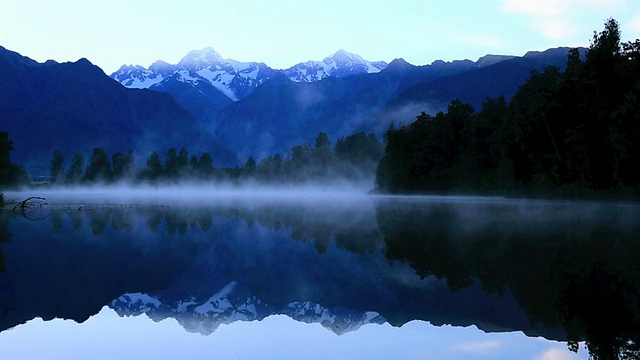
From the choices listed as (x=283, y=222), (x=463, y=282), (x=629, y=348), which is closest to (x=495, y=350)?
(x=629, y=348)

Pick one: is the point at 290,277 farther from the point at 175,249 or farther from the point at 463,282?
the point at 175,249

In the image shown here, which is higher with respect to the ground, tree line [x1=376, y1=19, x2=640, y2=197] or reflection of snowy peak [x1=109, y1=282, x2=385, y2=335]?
tree line [x1=376, y1=19, x2=640, y2=197]

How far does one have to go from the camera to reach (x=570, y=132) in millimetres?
82312

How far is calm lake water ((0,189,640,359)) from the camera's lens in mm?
13203

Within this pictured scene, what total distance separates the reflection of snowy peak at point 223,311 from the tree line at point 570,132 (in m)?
65.5

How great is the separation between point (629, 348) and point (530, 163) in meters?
86.1

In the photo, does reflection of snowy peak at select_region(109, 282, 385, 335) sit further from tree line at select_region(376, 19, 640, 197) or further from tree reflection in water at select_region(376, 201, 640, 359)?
tree line at select_region(376, 19, 640, 197)

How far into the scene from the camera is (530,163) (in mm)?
93625

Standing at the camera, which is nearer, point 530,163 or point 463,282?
point 463,282

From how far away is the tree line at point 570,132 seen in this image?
7438 cm

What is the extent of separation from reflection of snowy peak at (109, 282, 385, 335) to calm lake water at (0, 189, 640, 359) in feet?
0.21

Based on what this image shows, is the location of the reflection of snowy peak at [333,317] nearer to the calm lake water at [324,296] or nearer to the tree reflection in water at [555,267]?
the calm lake water at [324,296]

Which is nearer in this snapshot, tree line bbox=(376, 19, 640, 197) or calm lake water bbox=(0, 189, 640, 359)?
calm lake water bbox=(0, 189, 640, 359)

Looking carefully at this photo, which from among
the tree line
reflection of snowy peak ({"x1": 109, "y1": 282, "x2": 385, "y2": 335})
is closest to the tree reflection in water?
reflection of snowy peak ({"x1": 109, "y1": 282, "x2": 385, "y2": 335})
